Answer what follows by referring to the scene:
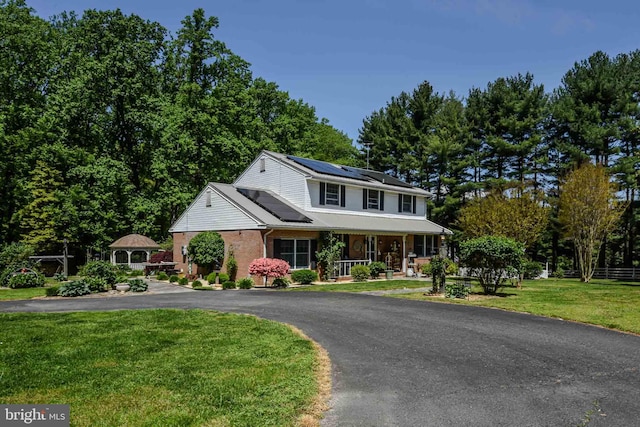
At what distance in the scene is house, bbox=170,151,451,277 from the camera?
75.5ft

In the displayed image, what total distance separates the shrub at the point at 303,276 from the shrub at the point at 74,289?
360 inches

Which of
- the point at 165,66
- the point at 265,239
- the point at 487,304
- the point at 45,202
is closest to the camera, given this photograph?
the point at 487,304

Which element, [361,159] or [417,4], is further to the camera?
[361,159]

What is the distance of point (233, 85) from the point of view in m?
39.6

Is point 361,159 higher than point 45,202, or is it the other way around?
point 361,159

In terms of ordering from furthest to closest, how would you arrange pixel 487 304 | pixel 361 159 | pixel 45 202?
pixel 361 159 < pixel 45 202 < pixel 487 304

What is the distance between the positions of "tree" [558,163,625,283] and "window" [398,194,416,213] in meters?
10.4

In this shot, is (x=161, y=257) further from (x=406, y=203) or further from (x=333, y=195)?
(x=406, y=203)

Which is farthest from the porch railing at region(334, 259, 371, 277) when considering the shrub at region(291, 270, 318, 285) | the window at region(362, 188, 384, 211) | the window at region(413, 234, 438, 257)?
the window at region(413, 234, 438, 257)

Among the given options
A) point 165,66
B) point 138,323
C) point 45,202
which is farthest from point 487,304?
point 165,66

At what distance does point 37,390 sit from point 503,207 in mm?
27209

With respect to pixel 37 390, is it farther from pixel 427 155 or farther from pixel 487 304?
pixel 427 155

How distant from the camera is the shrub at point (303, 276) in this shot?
22094mm

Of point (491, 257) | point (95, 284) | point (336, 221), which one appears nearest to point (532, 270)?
point (336, 221)
